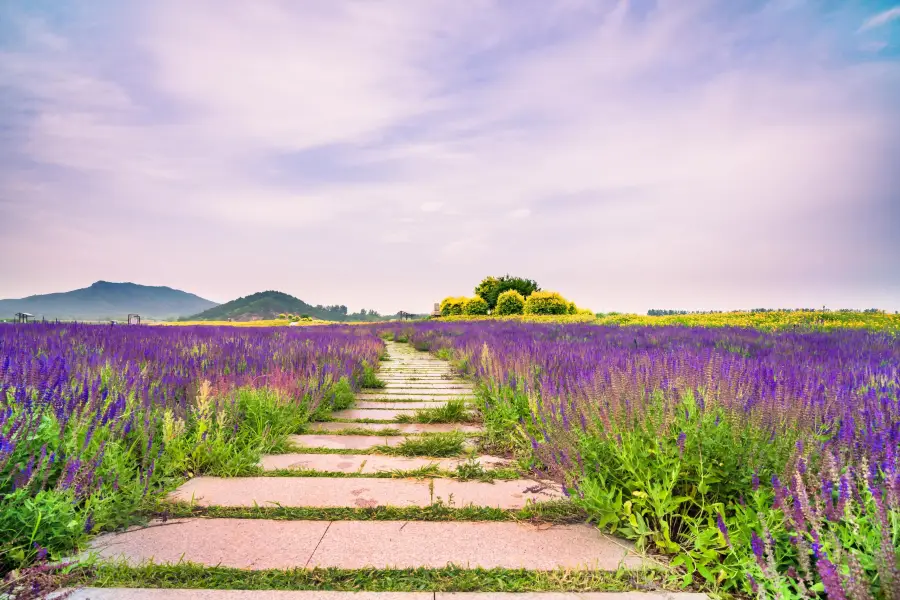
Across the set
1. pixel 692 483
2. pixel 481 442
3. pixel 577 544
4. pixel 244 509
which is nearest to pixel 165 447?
pixel 244 509

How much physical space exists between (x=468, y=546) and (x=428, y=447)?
4.61ft

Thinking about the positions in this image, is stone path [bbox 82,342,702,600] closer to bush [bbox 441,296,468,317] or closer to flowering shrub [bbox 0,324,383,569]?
flowering shrub [bbox 0,324,383,569]

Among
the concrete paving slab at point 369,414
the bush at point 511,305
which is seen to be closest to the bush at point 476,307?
the bush at point 511,305

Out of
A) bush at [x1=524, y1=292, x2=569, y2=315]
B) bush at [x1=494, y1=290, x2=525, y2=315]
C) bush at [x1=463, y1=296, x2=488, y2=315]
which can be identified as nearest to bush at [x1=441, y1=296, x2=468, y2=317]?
bush at [x1=463, y1=296, x2=488, y2=315]

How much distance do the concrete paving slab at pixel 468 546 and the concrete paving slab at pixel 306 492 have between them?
26 cm

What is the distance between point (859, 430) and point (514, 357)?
3311 millimetres

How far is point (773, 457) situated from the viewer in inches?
77.4

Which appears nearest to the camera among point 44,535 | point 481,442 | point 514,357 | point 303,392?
point 44,535

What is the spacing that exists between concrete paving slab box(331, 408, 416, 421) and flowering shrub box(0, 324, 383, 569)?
139 millimetres

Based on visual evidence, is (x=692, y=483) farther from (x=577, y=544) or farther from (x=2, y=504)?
(x=2, y=504)

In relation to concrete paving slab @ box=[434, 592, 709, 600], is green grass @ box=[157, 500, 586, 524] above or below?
above

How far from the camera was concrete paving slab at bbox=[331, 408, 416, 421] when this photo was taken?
4617 millimetres

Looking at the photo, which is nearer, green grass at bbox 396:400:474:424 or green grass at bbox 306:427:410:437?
green grass at bbox 306:427:410:437

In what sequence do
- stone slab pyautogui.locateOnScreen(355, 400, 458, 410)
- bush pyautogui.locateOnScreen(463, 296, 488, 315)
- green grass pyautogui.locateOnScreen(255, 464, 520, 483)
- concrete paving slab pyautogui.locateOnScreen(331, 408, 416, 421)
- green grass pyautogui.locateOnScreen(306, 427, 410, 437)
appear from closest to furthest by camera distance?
green grass pyautogui.locateOnScreen(255, 464, 520, 483) < green grass pyautogui.locateOnScreen(306, 427, 410, 437) < concrete paving slab pyautogui.locateOnScreen(331, 408, 416, 421) < stone slab pyautogui.locateOnScreen(355, 400, 458, 410) < bush pyautogui.locateOnScreen(463, 296, 488, 315)
